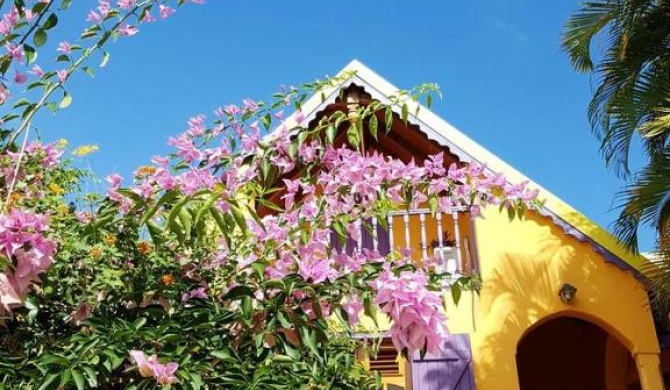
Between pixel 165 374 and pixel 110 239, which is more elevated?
pixel 110 239

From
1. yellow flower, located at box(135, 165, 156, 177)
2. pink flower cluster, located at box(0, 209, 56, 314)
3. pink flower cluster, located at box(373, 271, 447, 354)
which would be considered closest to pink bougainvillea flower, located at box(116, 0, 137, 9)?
yellow flower, located at box(135, 165, 156, 177)

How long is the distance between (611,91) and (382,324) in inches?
169

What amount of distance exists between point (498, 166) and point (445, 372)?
8.81ft

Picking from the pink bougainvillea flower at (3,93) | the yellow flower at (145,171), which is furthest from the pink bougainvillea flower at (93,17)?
the yellow flower at (145,171)

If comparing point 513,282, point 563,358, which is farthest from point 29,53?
point 563,358

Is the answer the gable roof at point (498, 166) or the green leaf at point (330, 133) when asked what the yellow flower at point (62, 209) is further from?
the gable roof at point (498, 166)

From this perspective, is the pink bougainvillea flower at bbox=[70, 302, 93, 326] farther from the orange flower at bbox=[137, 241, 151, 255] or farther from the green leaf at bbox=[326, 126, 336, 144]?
the green leaf at bbox=[326, 126, 336, 144]

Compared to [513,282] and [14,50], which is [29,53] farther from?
[513,282]

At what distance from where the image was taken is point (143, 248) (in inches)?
123

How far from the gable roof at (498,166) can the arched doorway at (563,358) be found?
4.39 m

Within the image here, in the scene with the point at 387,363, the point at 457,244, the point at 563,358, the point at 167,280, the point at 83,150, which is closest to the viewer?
the point at 167,280

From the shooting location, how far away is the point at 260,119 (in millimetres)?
3344

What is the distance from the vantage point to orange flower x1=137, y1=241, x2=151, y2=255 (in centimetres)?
314

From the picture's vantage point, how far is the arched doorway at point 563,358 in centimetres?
1233
